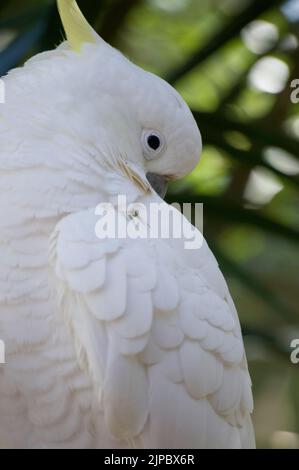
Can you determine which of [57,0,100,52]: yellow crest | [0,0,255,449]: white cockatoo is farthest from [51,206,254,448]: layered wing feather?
[57,0,100,52]: yellow crest

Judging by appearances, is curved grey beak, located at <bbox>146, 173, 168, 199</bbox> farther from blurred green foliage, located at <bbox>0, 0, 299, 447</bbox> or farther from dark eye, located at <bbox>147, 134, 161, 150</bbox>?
blurred green foliage, located at <bbox>0, 0, 299, 447</bbox>

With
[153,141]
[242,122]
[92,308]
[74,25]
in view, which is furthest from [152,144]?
[242,122]

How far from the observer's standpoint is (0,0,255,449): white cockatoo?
46.3 inches

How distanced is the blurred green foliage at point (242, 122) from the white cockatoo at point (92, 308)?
1.18ft

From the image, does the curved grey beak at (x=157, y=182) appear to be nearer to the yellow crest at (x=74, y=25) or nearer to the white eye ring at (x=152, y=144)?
the white eye ring at (x=152, y=144)

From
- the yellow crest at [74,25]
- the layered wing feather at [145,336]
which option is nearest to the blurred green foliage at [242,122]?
the yellow crest at [74,25]

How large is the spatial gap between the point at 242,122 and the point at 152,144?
1.70 feet

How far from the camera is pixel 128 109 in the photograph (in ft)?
4.57

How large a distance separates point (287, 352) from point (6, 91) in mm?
1042

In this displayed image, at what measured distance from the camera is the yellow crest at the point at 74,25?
1390mm

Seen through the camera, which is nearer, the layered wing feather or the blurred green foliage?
the layered wing feather

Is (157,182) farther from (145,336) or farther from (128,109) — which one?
(145,336)

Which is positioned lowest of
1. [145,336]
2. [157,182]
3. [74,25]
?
[145,336]
